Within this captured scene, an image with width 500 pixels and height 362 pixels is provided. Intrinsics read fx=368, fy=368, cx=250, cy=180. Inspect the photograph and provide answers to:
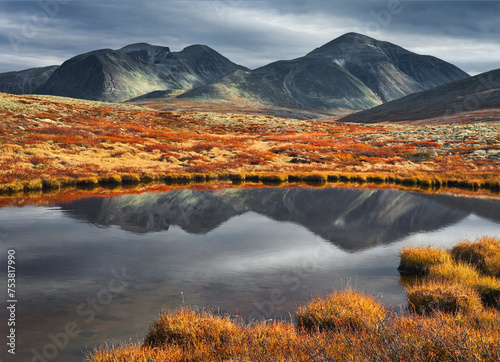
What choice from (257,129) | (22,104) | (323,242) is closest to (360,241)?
(323,242)

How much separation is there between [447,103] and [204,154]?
13676cm

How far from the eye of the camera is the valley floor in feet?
126

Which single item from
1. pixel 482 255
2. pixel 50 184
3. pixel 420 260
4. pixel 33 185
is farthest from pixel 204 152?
pixel 482 255

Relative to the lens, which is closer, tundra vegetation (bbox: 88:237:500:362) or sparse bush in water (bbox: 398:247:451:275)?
tundra vegetation (bbox: 88:237:500:362)

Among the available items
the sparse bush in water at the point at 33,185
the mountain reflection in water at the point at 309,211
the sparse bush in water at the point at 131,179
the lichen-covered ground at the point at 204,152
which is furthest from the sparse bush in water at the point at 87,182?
the mountain reflection in water at the point at 309,211

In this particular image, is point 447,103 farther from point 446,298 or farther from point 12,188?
point 446,298

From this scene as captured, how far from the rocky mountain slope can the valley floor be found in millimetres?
64399

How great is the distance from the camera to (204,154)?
52969 mm

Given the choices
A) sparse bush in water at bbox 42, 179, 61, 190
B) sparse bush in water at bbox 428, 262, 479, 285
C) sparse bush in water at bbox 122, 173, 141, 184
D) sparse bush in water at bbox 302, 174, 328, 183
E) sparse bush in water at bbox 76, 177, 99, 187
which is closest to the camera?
sparse bush in water at bbox 428, 262, 479, 285

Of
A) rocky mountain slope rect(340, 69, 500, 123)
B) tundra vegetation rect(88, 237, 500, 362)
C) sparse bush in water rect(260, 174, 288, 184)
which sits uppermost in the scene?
rocky mountain slope rect(340, 69, 500, 123)

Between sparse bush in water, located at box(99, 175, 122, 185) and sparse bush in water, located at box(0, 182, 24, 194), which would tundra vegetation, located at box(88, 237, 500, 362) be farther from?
sparse bush in water, located at box(99, 175, 122, 185)

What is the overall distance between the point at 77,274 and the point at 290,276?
7534mm

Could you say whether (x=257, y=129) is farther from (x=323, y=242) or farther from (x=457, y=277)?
(x=457, y=277)

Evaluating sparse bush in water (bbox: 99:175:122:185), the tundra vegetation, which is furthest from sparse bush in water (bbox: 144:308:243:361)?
sparse bush in water (bbox: 99:175:122:185)
